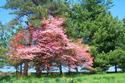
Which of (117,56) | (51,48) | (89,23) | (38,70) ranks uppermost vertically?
(89,23)

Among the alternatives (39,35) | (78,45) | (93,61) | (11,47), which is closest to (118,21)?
(93,61)

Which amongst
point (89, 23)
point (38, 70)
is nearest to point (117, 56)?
point (89, 23)

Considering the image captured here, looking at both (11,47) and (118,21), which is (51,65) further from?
(118,21)

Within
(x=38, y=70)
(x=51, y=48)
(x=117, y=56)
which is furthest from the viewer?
(x=117, y=56)

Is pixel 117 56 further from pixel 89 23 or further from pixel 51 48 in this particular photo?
pixel 51 48

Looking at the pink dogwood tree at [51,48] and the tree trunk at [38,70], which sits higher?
the pink dogwood tree at [51,48]

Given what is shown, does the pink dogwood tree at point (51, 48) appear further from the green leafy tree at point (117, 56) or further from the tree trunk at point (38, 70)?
the green leafy tree at point (117, 56)

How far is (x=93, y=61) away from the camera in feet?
119

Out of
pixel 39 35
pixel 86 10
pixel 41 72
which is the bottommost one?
pixel 41 72

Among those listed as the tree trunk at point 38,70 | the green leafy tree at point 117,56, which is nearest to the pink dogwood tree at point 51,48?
the tree trunk at point 38,70

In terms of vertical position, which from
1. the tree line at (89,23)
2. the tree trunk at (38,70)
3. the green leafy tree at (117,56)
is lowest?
the tree trunk at (38,70)

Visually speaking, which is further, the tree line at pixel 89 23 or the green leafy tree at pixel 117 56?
the green leafy tree at pixel 117 56

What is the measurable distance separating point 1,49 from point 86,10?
1333 centimetres

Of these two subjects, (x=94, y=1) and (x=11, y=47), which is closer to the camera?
(x=11, y=47)
